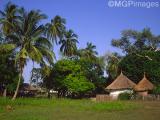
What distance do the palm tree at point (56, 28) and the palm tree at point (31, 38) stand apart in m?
15.3

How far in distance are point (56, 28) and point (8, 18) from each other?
45.9 feet

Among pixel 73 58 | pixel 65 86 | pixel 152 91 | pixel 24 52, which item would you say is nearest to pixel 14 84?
pixel 65 86

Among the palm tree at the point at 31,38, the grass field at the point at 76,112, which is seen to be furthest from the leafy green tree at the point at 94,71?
the grass field at the point at 76,112

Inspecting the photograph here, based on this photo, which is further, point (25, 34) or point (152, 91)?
point (152, 91)

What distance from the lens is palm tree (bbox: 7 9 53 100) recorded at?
3700cm

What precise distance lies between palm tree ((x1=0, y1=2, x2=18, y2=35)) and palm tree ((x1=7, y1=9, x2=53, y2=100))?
54.3 inches

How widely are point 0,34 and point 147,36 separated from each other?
29504 mm

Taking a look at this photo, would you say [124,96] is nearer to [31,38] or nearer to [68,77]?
[68,77]

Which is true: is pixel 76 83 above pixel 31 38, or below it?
below

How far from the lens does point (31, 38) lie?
3788 centimetres

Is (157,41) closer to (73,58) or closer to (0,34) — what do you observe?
(73,58)

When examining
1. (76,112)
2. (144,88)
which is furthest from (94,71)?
(76,112)

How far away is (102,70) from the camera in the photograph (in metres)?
67.4

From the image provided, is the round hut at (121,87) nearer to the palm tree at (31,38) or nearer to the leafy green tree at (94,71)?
the leafy green tree at (94,71)
